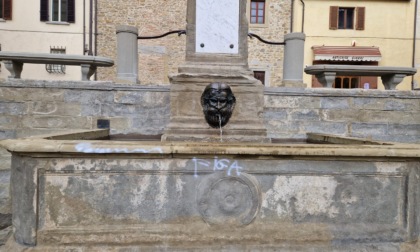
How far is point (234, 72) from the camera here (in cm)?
434

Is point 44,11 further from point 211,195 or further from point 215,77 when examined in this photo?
point 211,195

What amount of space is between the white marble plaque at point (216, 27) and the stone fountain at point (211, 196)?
6.36 feet

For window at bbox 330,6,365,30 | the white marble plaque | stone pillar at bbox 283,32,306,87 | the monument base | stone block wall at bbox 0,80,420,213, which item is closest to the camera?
the monument base

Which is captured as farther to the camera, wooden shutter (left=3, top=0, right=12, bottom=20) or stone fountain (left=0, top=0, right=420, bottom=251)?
wooden shutter (left=3, top=0, right=12, bottom=20)

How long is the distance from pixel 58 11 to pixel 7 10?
2.40 meters

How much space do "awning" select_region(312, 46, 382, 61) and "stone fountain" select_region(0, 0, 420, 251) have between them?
17148 mm

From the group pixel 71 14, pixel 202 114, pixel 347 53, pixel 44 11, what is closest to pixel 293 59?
pixel 202 114

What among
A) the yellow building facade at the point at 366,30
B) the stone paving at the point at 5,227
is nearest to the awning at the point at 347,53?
the yellow building facade at the point at 366,30

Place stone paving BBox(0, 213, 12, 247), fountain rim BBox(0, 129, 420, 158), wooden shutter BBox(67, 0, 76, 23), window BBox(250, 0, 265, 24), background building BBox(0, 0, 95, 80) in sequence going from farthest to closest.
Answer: window BBox(250, 0, 265, 24) → wooden shutter BBox(67, 0, 76, 23) → background building BBox(0, 0, 95, 80) → stone paving BBox(0, 213, 12, 247) → fountain rim BBox(0, 129, 420, 158)

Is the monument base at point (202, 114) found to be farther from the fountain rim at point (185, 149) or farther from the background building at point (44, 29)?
the background building at point (44, 29)

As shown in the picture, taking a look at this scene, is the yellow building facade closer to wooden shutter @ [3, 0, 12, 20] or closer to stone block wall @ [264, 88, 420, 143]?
stone block wall @ [264, 88, 420, 143]

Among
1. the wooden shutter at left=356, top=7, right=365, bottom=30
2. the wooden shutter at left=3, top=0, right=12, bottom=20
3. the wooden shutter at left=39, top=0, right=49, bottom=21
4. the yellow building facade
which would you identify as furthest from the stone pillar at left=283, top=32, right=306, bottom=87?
the wooden shutter at left=3, top=0, right=12, bottom=20

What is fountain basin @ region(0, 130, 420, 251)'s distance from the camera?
273 centimetres

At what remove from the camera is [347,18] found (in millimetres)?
20172
